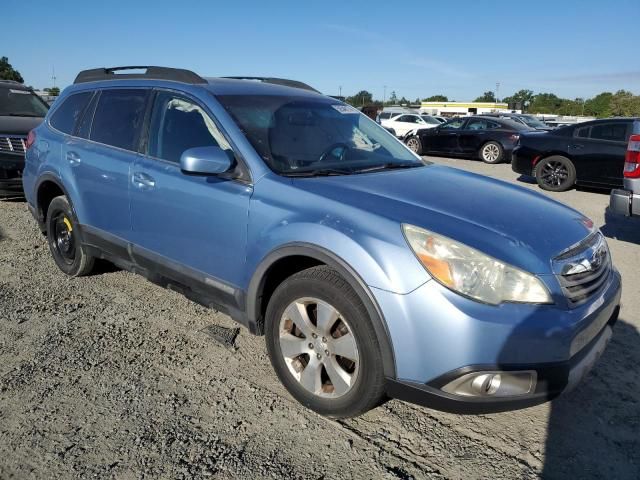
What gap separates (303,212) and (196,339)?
1449 millimetres

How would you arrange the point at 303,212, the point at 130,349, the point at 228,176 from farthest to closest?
1. the point at 130,349
2. the point at 228,176
3. the point at 303,212

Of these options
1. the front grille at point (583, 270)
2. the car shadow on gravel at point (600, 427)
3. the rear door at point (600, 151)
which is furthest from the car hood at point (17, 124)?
the rear door at point (600, 151)

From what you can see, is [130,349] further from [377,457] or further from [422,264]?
[422,264]

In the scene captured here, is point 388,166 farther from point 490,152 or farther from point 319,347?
point 490,152

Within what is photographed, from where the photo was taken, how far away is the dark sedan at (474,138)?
1497 centimetres

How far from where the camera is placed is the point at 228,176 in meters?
3.00

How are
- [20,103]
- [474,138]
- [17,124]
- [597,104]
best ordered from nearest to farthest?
[17,124]
[20,103]
[474,138]
[597,104]

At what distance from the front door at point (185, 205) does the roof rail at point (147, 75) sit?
159 mm

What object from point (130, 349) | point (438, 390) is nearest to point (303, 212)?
point (438, 390)

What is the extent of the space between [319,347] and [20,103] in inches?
339

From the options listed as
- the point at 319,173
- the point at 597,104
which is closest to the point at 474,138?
the point at 319,173

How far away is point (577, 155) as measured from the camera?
32.0ft

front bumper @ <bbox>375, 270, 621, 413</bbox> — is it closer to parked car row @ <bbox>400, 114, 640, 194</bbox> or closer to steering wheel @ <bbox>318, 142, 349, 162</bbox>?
steering wheel @ <bbox>318, 142, 349, 162</bbox>

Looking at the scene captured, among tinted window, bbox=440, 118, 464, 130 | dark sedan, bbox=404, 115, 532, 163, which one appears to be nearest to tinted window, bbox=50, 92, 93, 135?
dark sedan, bbox=404, 115, 532, 163
